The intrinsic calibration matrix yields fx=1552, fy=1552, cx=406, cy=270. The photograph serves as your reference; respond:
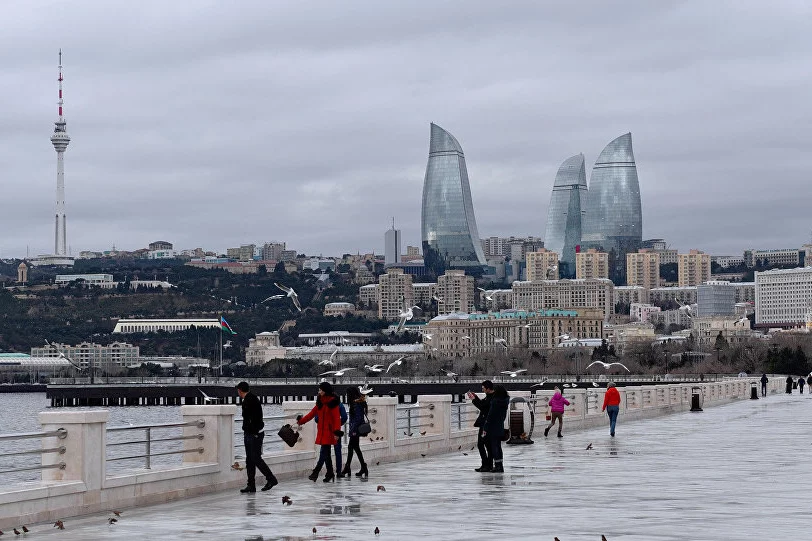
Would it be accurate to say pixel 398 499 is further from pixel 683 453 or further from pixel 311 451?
pixel 683 453

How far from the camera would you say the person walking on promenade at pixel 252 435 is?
23438 mm

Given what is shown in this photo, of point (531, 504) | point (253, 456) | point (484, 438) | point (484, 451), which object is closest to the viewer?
point (531, 504)

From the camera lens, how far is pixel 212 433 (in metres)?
24.4

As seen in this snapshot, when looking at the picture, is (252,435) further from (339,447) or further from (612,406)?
(612,406)

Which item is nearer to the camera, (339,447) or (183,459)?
(183,459)

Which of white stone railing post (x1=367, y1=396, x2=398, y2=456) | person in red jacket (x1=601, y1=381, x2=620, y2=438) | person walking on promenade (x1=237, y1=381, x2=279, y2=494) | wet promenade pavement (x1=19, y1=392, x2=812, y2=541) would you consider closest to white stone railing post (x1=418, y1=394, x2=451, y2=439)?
wet promenade pavement (x1=19, y1=392, x2=812, y2=541)

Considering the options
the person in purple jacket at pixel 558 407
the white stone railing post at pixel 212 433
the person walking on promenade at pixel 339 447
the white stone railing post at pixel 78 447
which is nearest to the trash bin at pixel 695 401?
the person in purple jacket at pixel 558 407

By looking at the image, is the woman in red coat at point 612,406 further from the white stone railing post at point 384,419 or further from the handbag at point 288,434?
the handbag at point 288,434

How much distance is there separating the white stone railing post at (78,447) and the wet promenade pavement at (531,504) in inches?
29.7

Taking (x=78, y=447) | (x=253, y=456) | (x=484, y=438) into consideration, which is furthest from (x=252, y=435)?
(x=484, y=438)

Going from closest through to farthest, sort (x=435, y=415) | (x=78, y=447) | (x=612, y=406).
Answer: (x=78, y=447)
(x=435, y=415)
(x=612, y=406)

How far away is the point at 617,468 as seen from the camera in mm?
28578

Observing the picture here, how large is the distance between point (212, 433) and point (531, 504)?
5494mm

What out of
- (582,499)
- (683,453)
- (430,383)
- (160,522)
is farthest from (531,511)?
(430,383)
